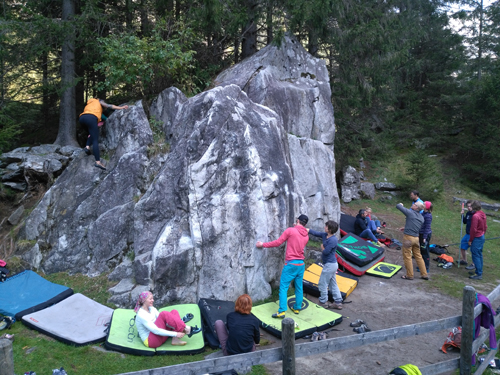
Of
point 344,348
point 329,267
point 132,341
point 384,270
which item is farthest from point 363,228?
point 132,341

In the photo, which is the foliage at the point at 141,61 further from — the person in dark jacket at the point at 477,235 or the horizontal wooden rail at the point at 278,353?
the person in dark jacket at the point at 477,235

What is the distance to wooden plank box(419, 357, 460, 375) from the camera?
4699 mm

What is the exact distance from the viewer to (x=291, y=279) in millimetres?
6953

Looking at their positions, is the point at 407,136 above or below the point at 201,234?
above

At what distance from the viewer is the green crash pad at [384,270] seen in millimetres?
9500

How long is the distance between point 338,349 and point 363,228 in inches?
316

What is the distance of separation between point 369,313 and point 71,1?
12.9 m

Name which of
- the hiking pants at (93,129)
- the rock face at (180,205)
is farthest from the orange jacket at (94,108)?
the rock face at (180,205)

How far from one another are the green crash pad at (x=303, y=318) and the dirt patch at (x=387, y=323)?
0.15m

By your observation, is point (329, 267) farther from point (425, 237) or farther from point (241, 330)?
point (425, 237)

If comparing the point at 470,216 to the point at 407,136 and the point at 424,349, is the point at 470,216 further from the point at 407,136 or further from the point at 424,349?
the point at 407,136

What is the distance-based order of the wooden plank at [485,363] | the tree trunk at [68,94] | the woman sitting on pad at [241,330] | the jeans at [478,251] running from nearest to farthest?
the wooden plank at [485,363] < the woman sitting on pad at [241,330] < the jeans at [478,251] < the tree trunk at [68,94]

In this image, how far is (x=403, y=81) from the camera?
27.4m

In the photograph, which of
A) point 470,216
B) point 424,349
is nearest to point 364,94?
point 470,216
